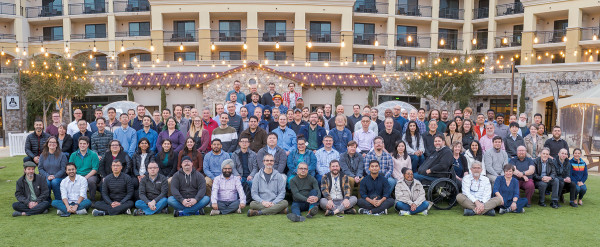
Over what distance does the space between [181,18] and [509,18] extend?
27.2 meters

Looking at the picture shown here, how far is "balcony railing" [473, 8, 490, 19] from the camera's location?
108 ft

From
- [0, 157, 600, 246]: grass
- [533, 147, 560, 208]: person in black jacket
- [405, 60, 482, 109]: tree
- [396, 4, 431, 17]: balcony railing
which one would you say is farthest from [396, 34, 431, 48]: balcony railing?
[0, 157, 600, 246]: grass

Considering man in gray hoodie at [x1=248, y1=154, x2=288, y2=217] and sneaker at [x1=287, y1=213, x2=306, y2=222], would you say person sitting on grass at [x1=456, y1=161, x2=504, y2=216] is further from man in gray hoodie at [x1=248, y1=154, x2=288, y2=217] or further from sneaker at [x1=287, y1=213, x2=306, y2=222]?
man in gray hoodie at [x1=248, y1=154, x2=288, y2=217]

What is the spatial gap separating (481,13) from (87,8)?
3415 cm

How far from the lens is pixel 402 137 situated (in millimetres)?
8922

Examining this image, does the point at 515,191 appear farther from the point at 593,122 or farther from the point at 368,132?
the point at 593,122

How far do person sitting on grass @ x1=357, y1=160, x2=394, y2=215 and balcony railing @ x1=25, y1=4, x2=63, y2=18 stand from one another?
34716 mm

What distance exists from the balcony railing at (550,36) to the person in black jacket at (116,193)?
32.1 meters

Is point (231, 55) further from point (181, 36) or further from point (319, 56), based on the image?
point (319, 56)

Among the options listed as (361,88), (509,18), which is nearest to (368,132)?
(361,88)

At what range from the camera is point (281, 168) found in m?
7.87

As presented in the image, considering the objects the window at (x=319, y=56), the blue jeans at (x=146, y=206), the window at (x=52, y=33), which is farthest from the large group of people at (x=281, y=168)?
the window at (x=52, y=33)

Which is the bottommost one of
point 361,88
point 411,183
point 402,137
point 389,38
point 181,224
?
point 181,224

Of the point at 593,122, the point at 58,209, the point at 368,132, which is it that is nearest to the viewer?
the point at 58,209
